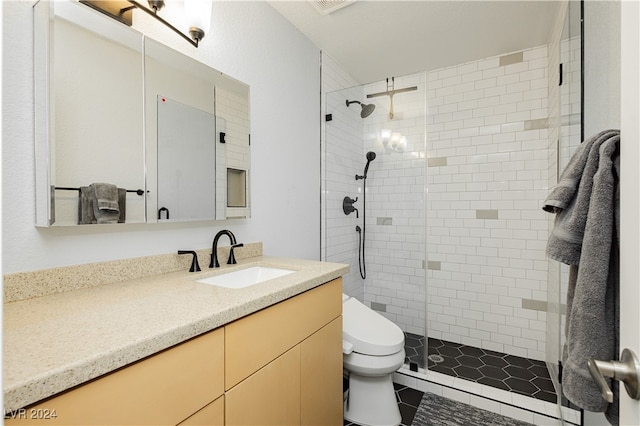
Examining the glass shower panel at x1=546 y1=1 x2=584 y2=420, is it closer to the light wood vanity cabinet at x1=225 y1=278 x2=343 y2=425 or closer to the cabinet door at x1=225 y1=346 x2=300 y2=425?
the light wood vanity cabinet at x1=225 y1=278 x2=343 y2=425

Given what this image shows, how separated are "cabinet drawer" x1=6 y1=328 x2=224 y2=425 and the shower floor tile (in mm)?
1862

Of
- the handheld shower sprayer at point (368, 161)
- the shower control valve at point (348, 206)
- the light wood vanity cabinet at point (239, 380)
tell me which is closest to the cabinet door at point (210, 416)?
the light wood vanity cabinet at point (239, 380)

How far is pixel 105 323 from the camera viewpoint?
81 centimetres

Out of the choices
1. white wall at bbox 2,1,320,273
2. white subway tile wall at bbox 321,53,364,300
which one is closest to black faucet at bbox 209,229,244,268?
white wall at bbox 2,1,320,273

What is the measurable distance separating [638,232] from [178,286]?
1.25m

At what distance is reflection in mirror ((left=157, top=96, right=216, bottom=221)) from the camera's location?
1.41 meters

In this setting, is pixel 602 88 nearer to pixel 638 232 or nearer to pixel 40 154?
pixel 638 232

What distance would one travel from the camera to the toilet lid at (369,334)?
5.79 feet

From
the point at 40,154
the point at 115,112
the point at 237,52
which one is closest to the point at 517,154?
the point at 237,52

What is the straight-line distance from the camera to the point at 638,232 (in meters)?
0.52

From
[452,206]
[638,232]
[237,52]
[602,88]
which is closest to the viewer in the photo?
[638,232]

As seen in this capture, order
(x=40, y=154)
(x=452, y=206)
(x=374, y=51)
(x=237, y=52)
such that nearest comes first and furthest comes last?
(x=40, y=154) → (x=237, y=52) → (x=374, y=51) → (x=452, y=206)

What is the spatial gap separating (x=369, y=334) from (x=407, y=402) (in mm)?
656

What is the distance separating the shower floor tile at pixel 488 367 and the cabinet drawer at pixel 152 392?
1862mm
